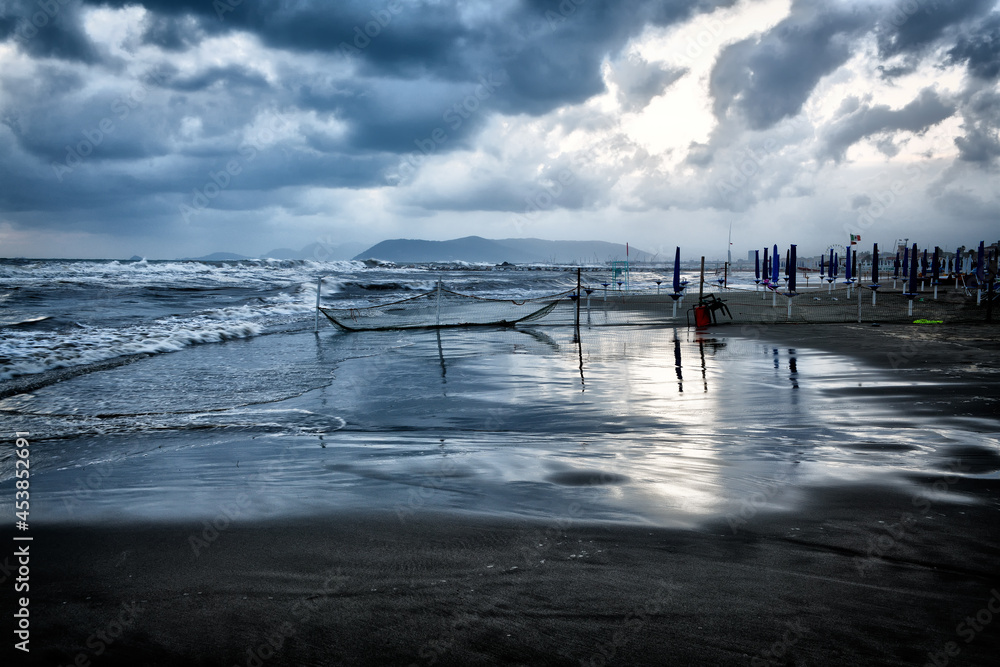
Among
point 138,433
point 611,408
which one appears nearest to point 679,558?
point 611,408

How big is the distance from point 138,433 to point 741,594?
6386 mm

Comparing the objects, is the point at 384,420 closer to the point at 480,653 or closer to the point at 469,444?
the point at 469,444

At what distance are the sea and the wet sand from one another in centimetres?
31

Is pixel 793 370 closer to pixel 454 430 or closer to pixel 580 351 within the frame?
pixel 580 351

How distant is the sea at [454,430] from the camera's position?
14.6ft

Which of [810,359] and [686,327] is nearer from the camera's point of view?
[810,359]

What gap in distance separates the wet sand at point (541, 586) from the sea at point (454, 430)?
12.3 inches

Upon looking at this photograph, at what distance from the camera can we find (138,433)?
6770 millimetres

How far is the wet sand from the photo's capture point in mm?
2555

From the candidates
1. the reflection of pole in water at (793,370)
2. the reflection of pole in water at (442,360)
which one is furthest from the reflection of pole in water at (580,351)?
the reflection of pole in water at (793,370)

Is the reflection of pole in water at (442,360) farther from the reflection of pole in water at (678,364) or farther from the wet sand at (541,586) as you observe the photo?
the wet sand at (541,586)

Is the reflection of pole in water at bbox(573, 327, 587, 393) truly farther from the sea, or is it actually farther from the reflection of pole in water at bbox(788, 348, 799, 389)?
the reflection of pole in water at bbox(788, 348, 799, 389)

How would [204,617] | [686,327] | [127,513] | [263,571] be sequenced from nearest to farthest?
1. [204,617]
2. [263,571]
3. [127,513]
4. [686,327]

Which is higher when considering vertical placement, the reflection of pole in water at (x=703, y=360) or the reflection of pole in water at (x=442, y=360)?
the reflection of pole in water at (x=442, y=360)
